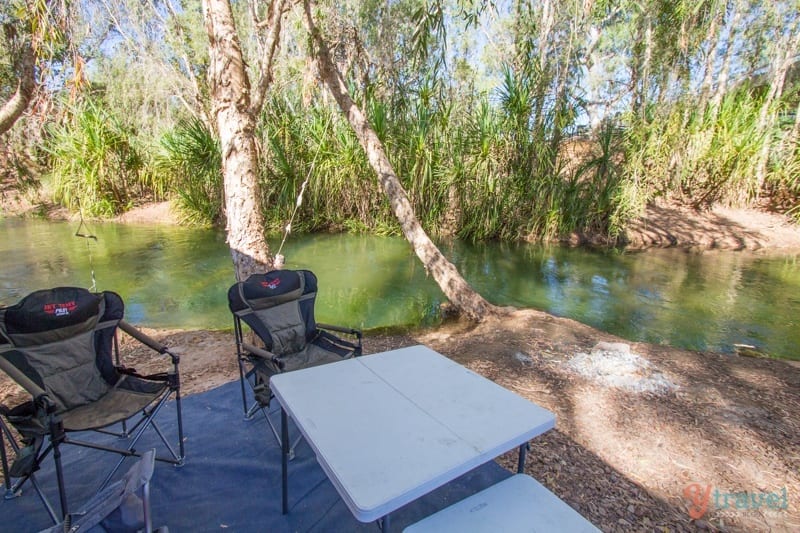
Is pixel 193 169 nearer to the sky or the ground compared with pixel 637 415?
nearer to the sky

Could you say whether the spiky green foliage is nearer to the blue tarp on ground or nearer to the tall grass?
the tall grass

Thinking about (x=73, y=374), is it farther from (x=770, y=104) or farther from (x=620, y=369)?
(x=770, y=104)

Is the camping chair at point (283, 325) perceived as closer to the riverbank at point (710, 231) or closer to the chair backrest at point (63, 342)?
the chair backrest at point (63, 342)

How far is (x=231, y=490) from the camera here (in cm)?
176

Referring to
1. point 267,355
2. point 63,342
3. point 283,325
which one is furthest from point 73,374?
point 283,325

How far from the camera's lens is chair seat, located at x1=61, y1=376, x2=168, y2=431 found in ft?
5.58

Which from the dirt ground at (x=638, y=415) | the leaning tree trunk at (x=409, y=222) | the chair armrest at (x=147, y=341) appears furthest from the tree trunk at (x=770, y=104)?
the chair armrest at (x=147, y=341)

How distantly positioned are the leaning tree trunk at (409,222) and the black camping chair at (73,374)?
10.2ft

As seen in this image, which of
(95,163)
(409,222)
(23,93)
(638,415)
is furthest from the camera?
(95,163)

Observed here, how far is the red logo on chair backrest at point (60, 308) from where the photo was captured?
1.87m

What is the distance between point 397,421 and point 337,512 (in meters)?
0.67

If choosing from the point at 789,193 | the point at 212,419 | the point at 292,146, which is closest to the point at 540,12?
the point at 292,146

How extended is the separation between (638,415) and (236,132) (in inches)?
128

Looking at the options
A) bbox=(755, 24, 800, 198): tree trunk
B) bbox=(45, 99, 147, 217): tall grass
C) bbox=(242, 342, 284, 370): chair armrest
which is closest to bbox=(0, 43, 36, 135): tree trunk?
bbox=(242, 342, 284, 370): chair armrest
